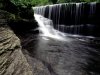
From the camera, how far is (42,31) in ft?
39.9

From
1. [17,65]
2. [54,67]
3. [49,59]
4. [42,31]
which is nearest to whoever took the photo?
[17,65]

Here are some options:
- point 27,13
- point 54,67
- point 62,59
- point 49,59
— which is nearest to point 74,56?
point 62,59

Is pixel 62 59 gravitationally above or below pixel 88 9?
below

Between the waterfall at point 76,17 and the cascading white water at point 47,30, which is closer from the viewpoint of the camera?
the cascading white water at point 47,30

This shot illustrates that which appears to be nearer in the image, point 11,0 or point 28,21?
point 11,0

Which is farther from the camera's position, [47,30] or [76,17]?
[76,17]

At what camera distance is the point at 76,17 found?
48.5 feet

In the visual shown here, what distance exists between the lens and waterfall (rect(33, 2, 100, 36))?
1406 cm

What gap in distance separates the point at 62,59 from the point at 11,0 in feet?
19.2

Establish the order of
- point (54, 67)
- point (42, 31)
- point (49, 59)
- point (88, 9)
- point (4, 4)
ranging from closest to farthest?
point (54, 67)
point (49, 59)
point (4, 4)
point (42, 31)
point (88, 9)

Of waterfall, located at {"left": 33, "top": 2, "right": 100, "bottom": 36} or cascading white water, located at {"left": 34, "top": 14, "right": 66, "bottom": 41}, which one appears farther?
waterfall, located at {"left": 33, "top": 2, "right": 100, "bottom": 36}

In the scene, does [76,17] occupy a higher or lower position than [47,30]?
higher

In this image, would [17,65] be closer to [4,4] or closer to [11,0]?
[4,4]

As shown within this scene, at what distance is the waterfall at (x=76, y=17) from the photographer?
14.1 metres
